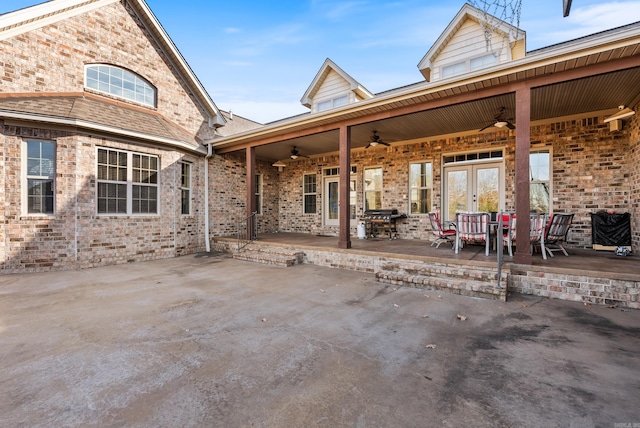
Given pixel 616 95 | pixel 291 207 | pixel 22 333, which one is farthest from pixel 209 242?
pixel 616 95

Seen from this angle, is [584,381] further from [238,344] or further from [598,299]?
[238,344]

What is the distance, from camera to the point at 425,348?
2.95 meters

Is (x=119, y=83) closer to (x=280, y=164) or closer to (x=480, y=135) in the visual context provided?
(x=280, y=164)

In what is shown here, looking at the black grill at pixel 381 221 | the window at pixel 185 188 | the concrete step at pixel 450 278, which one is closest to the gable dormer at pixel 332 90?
the black grill at pixel 381 221

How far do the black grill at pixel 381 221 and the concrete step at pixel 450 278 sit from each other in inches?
137

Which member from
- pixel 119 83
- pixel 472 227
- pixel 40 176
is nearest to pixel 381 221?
pixel 472 227

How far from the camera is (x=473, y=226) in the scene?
241 inches

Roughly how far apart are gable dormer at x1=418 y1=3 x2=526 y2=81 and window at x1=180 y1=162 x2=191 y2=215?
783cm

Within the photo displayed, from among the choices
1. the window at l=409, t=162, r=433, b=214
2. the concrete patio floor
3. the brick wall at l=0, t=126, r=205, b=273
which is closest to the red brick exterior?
the brick wall at l=0, t=126, r=205, b=273

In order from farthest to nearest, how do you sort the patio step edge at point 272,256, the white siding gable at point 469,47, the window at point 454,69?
1. the window at point 454,69
2. the white siding gable at point 469,47
3. the patio step edge at point 272,256

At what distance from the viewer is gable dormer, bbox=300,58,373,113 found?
10062 mm

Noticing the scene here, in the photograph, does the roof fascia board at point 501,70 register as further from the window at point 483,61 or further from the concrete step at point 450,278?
the window at point 483,61

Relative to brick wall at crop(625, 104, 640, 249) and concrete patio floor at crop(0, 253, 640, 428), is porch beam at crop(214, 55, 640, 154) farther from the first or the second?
concrete patio floor at crop(0, 253, 640, 428)

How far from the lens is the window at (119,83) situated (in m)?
7.97
